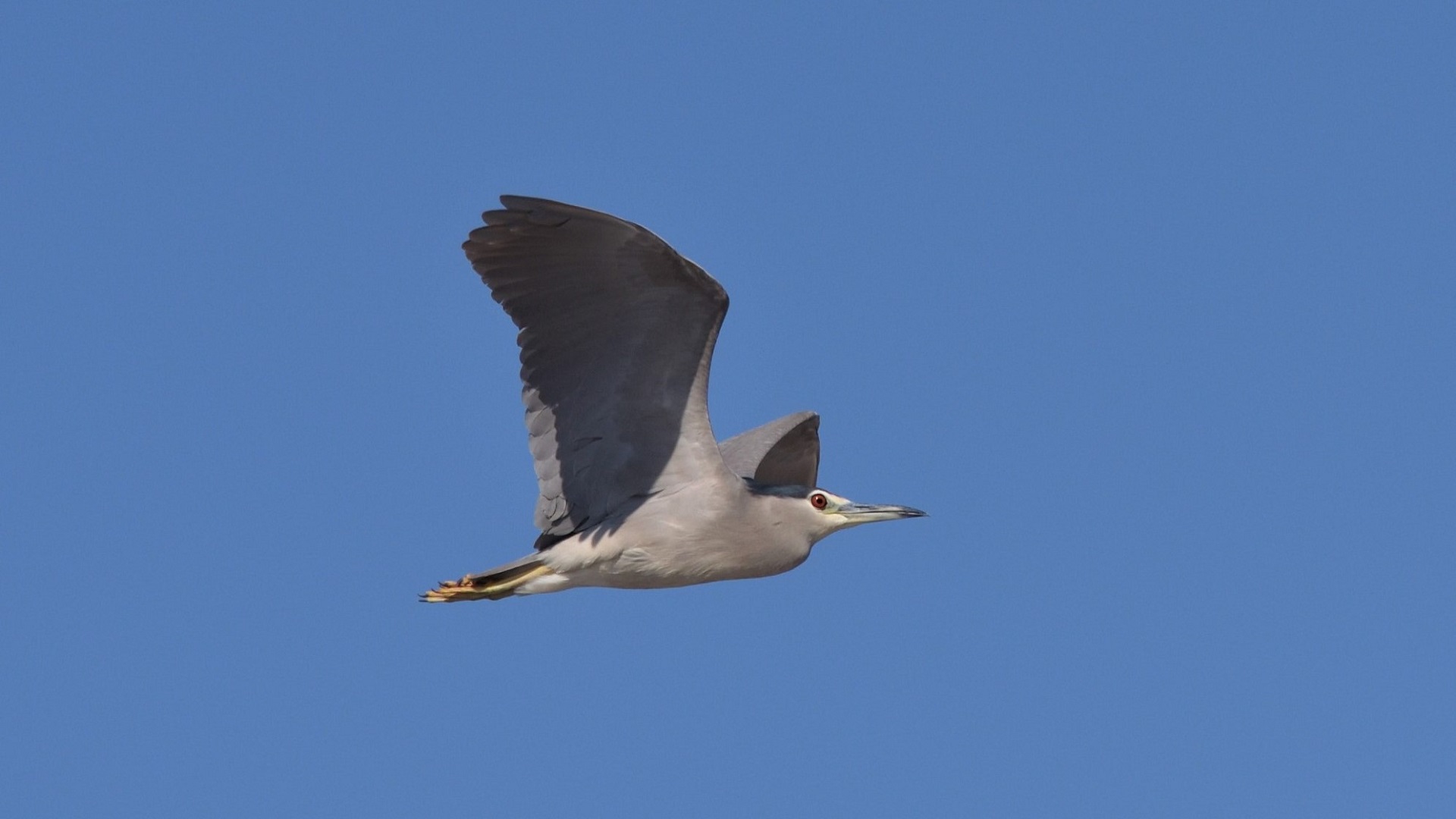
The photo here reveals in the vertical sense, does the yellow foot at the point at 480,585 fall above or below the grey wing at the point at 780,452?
below

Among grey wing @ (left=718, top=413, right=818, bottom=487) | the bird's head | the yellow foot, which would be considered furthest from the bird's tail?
grey wing @ (left=718, top=413, right=818, bottom=487)

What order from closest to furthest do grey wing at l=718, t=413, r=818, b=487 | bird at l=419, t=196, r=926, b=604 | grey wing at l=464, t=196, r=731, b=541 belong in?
grey wing at l=464, t=196, r=731, b=541 → bird at l=419, t=196, r=926, b=604 → grey wing at l=718, t=413, r=818, b=487

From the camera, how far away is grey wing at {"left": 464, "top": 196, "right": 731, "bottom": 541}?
12.5 metres

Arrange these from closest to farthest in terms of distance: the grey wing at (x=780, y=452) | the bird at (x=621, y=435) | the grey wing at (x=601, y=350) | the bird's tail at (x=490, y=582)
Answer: the grey wing at (x=601, y=350), the bird at (x=621, y=435), the bird's tail at (x=490, y=582), the grey wing at (x=780, y=452)

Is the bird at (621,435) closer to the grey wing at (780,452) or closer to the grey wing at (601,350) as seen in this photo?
the grey wing at (601,350)

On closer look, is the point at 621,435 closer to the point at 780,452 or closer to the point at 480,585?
the point at 480,585

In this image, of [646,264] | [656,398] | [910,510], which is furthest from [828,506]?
[646,264]

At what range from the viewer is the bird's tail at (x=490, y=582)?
13445 millimetres

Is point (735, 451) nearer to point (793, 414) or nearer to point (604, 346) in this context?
point (793, 414)

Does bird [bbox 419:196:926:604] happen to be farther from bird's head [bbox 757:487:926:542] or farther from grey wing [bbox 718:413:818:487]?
grey wing [bbox 718:413:818:487]

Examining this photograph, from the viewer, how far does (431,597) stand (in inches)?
530

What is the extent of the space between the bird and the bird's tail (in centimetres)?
1

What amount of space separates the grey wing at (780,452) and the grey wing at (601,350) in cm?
262

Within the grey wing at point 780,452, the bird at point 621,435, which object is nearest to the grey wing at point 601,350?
the bird at point 621,435
